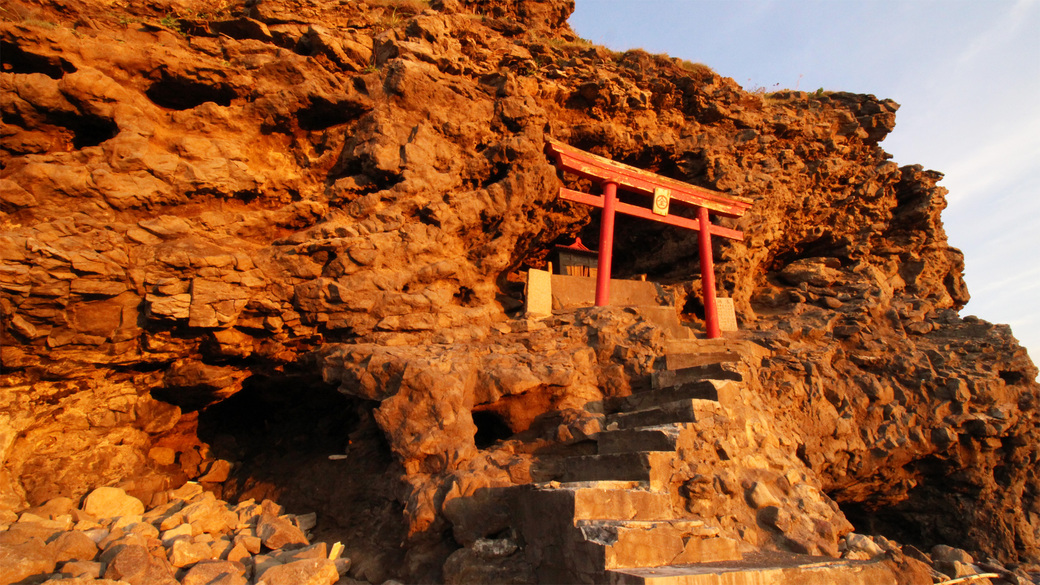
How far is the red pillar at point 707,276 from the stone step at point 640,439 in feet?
16.1

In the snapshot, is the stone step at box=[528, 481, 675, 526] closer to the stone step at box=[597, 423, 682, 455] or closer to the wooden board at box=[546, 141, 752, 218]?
the stone step at box=[597, 423, 682, 455]

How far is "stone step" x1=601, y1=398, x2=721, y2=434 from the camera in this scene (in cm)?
547

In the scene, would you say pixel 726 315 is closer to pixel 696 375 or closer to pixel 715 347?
pixel 715 347

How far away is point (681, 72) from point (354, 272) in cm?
908

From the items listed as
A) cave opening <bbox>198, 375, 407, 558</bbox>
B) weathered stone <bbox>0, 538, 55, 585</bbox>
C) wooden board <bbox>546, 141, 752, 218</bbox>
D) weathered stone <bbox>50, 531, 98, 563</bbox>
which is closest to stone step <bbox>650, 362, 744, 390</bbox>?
cave opening <bbox>198, 375, 407, 558</bbox>

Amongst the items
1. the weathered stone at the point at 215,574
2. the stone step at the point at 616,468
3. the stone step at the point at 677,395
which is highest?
the stone step at the point at 677,395

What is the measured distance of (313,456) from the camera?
723cm

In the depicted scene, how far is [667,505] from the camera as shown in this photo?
4285 millimetres

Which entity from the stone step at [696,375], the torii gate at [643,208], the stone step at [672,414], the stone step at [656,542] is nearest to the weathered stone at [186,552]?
the stone step at [656,542]

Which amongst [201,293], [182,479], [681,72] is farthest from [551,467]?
[681,72]

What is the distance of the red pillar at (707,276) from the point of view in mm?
9562

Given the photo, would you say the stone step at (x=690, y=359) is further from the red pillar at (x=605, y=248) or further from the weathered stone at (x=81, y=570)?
the weathered stone at (x=81, y=570)

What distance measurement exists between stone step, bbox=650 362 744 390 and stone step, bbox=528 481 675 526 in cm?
233

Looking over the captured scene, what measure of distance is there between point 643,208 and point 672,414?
203 inches
